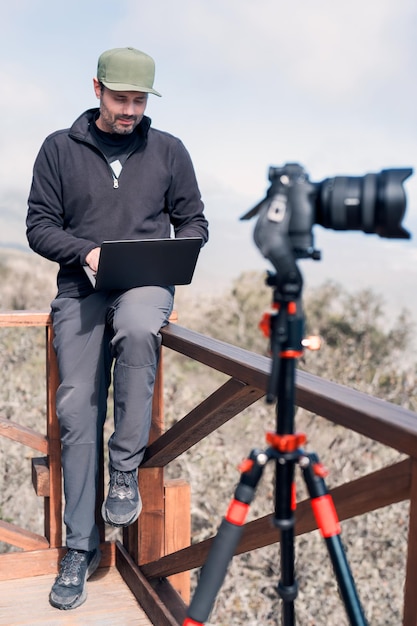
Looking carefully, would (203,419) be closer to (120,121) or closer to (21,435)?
(21,435)

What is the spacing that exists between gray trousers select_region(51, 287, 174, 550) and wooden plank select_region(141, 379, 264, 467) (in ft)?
0.36

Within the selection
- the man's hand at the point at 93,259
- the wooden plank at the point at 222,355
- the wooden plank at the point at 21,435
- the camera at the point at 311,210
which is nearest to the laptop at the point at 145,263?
the man's hand at the point at 93,259

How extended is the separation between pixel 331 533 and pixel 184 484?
1504 mm

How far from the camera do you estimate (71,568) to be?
8.34 feet

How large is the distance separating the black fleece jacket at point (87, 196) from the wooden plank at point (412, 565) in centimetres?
144

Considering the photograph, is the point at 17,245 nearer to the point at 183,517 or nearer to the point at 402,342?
the point at 402,342

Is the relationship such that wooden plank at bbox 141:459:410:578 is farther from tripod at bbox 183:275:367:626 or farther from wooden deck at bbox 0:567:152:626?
wooden deck at bbox 0:567:152:626

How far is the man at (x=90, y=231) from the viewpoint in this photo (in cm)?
246

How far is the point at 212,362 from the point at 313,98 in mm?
29321

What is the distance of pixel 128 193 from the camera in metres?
2.55

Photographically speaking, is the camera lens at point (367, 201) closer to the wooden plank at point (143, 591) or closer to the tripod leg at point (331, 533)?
the tripod leg at point (331, 533)

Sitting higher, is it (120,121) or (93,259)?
(120,121)

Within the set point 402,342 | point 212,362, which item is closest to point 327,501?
point 212,362

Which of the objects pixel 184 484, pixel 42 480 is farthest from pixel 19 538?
pixel 184 484
